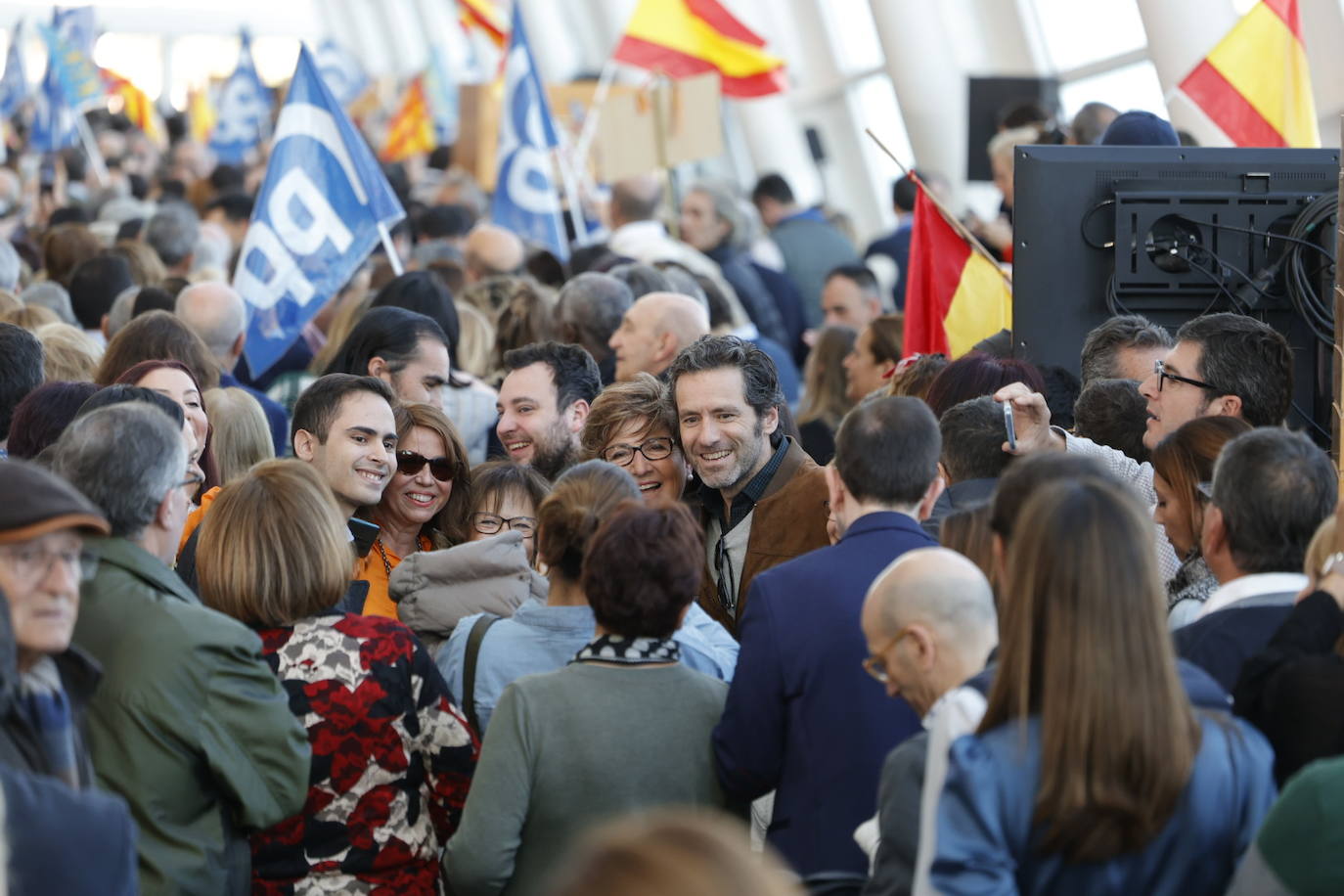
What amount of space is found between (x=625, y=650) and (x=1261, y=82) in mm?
4588

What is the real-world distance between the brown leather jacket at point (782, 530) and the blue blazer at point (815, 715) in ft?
3.37

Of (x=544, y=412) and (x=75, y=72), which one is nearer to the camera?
(x=544, y=412)

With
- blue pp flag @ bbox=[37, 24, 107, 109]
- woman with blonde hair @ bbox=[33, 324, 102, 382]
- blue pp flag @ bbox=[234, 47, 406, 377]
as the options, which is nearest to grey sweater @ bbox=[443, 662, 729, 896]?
woman with blonde hair @ bbox=[33, 324, 102, 382]

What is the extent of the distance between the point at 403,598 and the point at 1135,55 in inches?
443

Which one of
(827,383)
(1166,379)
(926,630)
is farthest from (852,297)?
(926,630)

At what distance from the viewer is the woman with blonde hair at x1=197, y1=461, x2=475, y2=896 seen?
12.6 feet

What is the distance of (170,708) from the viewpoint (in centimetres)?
359

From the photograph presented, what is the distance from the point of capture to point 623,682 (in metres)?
3.75

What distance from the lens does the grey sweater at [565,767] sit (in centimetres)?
370

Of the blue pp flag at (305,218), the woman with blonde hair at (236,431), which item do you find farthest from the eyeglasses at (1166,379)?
the blue pp flag at (305,218)

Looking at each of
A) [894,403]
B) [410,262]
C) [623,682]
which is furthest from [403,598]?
[410,262]

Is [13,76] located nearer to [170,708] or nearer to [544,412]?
[544,412]

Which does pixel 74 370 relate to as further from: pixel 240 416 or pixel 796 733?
pixel 796 733

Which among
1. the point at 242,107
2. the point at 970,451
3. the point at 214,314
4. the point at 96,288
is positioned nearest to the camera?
the point at 970,451
